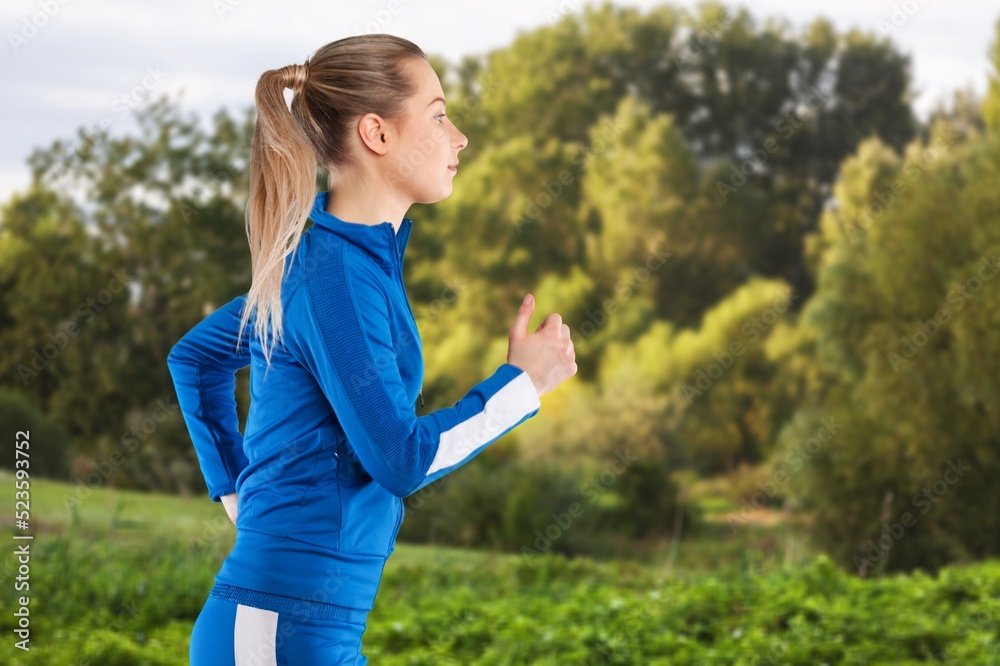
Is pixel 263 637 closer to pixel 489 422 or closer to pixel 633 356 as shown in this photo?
pixel 489 422

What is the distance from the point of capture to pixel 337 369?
1060 millimetres

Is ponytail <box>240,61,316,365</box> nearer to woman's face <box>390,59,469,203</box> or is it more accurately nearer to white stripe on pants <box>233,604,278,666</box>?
woman's face <box>390,59,469,203</box>

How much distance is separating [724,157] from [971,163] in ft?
7.66

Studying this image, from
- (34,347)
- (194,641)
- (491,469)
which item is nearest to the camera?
(194,641)

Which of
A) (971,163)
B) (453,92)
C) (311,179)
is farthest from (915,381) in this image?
(311,179)

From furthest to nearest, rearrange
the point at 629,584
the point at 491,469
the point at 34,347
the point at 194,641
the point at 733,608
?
the point at 491,469
the point at 34,347
the point at 629,584
the point at 733,608
the point at 194,641

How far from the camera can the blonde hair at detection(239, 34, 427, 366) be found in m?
1.17

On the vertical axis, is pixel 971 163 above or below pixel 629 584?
above

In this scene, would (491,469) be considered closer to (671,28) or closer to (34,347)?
(34,347)

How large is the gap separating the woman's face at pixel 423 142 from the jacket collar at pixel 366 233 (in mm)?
60

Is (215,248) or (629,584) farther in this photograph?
(215,248)

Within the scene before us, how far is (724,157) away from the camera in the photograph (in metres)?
9.88

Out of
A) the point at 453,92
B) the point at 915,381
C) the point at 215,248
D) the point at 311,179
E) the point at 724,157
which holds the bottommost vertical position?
the point at 915,381

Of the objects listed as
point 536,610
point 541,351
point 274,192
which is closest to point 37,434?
point 536,610
